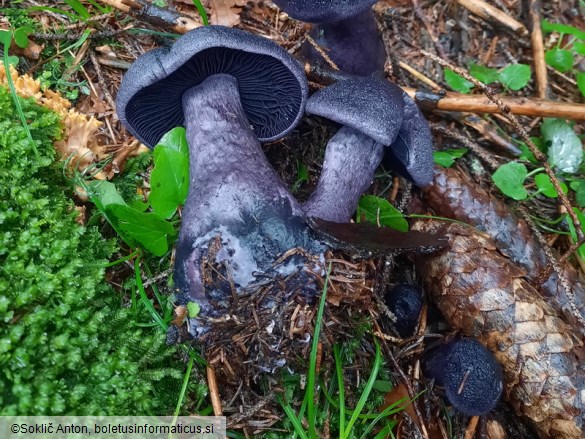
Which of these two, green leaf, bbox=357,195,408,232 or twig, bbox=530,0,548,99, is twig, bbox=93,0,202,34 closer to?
green leaf, bbox=357,195,408,232

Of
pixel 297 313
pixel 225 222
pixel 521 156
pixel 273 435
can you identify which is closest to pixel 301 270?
pixel 297 313

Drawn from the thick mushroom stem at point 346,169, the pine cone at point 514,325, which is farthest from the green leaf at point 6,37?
the pine cone at point 514,325

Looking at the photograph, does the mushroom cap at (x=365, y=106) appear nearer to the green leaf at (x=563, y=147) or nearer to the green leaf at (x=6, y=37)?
the green leaf at (x=563, y=147)

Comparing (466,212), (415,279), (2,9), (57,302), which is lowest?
(415,279)

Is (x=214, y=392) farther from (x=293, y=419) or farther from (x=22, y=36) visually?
(x=22, y=36)

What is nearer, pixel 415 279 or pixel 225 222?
pixel 225 222

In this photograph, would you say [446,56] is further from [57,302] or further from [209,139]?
[57,302]
